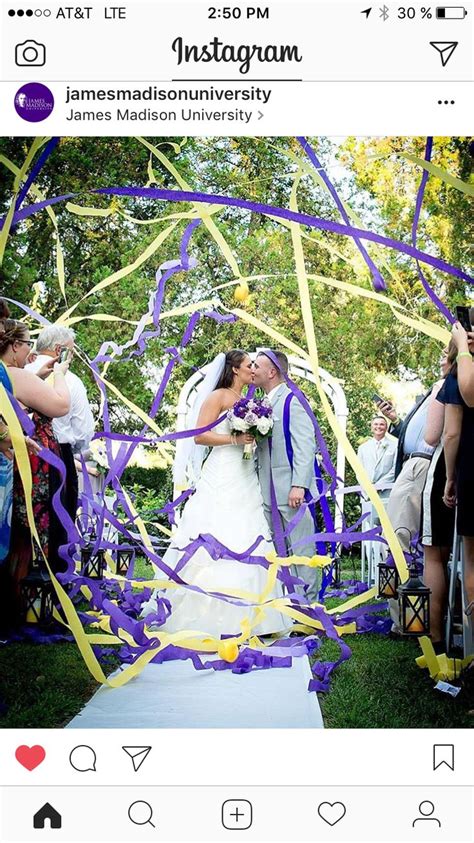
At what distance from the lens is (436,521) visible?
4109mm

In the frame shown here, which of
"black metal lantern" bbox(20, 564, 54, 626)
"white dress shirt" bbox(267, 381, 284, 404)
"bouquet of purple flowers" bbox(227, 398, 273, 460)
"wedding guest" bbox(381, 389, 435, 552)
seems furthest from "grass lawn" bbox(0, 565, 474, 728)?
"white dress shirt" bbox(267, 381, 284, 404)

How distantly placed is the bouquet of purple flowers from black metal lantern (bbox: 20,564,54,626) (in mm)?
1770

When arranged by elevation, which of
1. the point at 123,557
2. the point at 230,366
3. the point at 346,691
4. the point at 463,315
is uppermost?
the point at 463,315

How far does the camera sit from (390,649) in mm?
4684

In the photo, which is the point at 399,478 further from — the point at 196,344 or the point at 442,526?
the point at 196,344

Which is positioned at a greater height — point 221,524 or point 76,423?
point 76,423

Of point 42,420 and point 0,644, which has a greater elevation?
point 42,420
